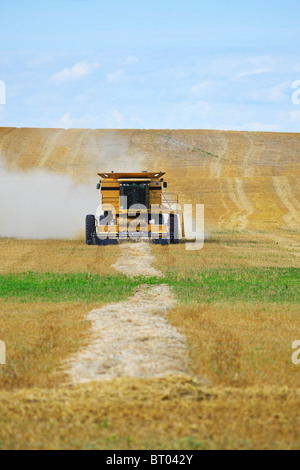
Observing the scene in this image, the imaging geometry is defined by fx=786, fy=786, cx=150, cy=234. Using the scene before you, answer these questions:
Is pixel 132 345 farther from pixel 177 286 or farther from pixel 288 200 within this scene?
pixel 288 200

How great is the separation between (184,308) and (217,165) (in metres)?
70.2

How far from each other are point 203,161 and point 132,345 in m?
76.6

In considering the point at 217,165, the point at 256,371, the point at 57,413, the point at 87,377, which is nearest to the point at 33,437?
the point at 57,413

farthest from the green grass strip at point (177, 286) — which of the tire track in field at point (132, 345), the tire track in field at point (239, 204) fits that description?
the tire track in field at point (239, 204)

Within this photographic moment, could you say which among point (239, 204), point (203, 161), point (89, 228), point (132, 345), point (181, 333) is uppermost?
point (203, 161)

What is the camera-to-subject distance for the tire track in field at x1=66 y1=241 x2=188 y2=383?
1055 cm

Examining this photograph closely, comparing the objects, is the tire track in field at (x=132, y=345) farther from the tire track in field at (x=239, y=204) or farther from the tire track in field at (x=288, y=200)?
the tire track in field at (x=288, y=200)

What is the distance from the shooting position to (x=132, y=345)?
12.1 metres

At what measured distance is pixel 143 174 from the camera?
3522 cm

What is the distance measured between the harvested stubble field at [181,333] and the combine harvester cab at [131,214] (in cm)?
118

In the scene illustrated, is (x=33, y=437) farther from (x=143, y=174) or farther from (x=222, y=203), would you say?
(x=222, y=203)

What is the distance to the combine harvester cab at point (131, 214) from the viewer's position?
33688 mm

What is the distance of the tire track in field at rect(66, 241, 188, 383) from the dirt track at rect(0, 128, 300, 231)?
37.8 metres

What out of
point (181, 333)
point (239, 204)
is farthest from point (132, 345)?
point (239, 204)
